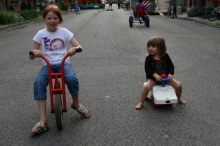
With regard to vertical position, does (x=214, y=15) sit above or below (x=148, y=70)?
above

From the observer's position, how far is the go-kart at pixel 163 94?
166 inches

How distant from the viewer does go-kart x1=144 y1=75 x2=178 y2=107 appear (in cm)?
422

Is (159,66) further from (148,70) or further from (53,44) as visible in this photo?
(53,44)

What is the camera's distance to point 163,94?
4.28 m

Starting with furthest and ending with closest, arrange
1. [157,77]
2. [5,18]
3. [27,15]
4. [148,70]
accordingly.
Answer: [27,15]
[5,18]
[148,70]
[157,77]

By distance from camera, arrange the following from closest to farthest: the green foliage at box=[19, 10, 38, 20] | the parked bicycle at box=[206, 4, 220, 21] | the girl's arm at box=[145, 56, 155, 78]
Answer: the girl's arm at box=[145, 56, 155, 78], the parked bicycle at box=[206, 4, 220, 21], the green foliage at box=[19, 10, 38, 20]

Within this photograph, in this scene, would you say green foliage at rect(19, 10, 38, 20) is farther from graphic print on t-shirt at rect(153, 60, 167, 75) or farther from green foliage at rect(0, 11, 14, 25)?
graphic print on t-shirt at rect(153, 60, 167, 75)

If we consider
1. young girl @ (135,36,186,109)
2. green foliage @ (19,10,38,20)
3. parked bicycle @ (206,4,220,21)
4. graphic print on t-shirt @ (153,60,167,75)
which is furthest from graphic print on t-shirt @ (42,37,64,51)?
green foliage @ (19,10,38,20)

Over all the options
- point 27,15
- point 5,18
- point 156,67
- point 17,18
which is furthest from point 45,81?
point 27,15

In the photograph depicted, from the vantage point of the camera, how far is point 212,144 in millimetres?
3342

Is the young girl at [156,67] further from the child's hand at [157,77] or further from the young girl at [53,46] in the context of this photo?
the young girl at [53,46]

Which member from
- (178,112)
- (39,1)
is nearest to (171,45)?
(178,112)

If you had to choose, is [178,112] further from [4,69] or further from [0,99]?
[4,69]

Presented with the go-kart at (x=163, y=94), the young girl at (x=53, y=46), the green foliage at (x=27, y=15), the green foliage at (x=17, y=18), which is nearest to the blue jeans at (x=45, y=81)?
the young girl at (x=53, y=46)
